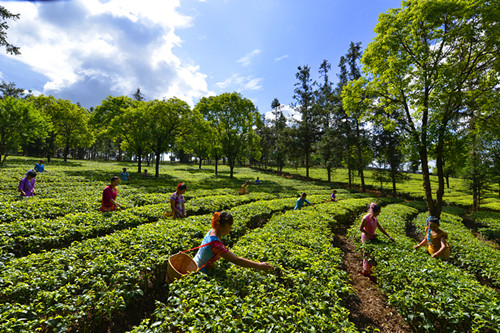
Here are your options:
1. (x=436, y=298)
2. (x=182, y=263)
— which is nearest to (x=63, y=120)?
(x=182, y=263)

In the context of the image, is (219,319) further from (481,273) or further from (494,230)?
(494,230)

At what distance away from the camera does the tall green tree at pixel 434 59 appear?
10.4 m

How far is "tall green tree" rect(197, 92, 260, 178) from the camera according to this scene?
32688mm

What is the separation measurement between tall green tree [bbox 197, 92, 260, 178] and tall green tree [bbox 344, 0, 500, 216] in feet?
72.1

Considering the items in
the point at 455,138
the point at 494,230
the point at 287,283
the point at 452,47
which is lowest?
the point at 494,230

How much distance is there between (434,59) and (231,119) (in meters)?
25.7

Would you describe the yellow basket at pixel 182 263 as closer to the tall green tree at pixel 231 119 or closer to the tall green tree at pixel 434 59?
the tall green tree at pixel 434 59

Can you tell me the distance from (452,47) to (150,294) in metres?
19.5

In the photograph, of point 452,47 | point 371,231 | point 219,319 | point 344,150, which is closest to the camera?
point 219,319

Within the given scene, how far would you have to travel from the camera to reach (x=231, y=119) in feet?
108

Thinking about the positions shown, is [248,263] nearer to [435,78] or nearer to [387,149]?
[435,78]

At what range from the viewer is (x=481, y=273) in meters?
6.75

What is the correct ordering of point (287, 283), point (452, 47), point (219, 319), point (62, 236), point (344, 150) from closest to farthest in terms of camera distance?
point (219, 319), point (287, 283), point (62, 236), point (452, 47), point (344, 150)

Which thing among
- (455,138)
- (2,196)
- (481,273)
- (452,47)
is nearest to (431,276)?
(481,273)
